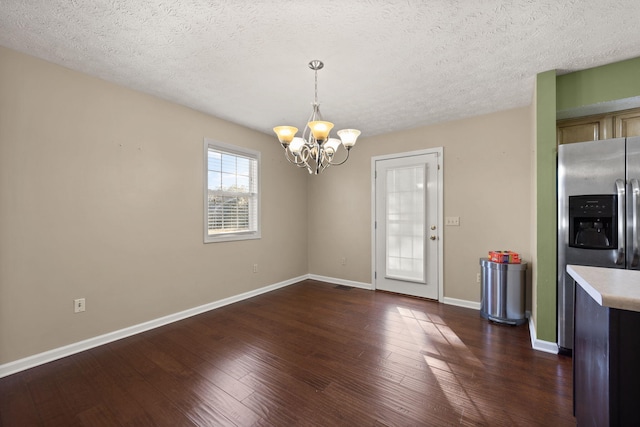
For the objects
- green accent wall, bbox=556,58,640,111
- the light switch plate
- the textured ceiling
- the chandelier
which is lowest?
the light switch plate

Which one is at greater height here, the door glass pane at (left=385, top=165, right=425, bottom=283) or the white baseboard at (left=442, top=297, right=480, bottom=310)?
the door glass pane at (left=385, top=165, right=425, bottom=283)

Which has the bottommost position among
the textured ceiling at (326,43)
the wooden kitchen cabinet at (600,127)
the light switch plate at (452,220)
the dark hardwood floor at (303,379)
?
the dark hardwood floor at (303,379)

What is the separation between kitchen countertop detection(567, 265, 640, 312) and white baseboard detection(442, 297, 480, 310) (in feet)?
8.04

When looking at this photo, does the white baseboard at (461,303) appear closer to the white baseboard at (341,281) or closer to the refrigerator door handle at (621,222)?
the white baseboard at (341,281)

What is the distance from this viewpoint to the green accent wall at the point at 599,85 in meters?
2.29

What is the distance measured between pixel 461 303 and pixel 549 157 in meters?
2.07

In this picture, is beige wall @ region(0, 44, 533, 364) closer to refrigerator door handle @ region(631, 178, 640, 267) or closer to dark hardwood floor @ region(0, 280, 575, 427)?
dark hardwood floor @ region(0, 280, 575, 427)

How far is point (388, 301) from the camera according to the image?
150 inches

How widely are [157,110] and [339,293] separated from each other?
10.9 ft

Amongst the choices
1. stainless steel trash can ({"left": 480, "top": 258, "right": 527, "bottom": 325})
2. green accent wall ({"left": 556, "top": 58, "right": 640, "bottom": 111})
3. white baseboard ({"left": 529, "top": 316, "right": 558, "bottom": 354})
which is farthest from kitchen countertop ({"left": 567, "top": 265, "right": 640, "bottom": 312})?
green accent wall ({"left": 556, "top": 58, "right": 640, "bottom": 111})

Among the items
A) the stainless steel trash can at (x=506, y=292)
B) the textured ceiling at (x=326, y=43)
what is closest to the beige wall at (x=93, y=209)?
the textured ceiling at (x=326, y=43)

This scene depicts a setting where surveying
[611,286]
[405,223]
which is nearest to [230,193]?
[405,223]

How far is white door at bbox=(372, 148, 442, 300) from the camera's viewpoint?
3852mm

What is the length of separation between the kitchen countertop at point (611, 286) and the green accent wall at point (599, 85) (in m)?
1.98
